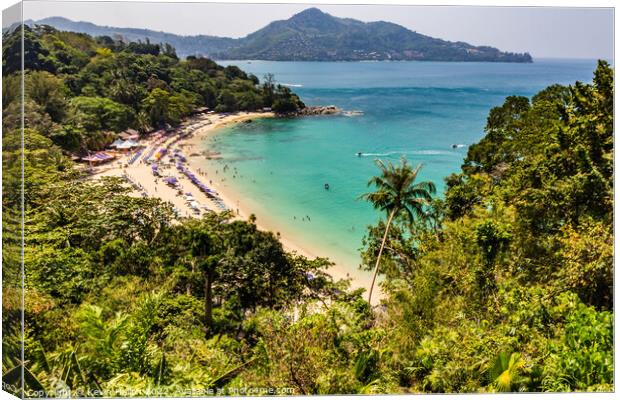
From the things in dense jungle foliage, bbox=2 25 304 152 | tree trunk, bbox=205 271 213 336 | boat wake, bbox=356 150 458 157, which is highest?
dense jungle foliage, bbox=2 25 304 152

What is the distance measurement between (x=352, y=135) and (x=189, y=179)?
3601 millimetres

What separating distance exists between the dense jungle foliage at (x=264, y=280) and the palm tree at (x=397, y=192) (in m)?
0.38

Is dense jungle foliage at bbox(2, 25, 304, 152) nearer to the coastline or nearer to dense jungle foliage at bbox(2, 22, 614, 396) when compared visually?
dense jungle foliage at bbox(2, 22, 614, 396)

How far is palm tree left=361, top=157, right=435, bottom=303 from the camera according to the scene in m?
7.77

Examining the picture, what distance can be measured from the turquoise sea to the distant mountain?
0.52 m

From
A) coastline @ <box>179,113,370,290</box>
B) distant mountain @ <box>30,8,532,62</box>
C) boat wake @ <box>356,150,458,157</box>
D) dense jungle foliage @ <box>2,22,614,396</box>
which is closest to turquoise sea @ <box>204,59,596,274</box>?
boat wake @ <box>356,150,458,157</box>

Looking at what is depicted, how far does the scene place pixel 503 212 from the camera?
24.7ft

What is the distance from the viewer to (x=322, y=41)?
329 inches

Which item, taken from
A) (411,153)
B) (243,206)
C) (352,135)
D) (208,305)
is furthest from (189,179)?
(411,153)

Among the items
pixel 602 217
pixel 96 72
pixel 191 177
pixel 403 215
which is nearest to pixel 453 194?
pixel 403 215

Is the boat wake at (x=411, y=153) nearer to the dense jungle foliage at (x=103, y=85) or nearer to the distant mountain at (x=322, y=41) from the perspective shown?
the distant mountain at (x=322, y=41)

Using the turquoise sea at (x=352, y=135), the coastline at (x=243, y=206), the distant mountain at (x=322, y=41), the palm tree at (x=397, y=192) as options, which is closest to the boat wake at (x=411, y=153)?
the turquoise sea at (x=352, y=135)

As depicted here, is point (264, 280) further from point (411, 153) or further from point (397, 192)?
point (411, 153)

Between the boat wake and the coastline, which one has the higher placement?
the boat wake
